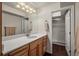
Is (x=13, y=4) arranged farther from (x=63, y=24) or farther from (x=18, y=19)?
(x=63, y=24)

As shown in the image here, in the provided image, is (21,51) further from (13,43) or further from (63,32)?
(63,32)

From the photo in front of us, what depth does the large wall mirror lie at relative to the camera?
110cm

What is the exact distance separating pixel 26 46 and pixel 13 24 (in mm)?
385

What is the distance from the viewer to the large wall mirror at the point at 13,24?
43.5 inches

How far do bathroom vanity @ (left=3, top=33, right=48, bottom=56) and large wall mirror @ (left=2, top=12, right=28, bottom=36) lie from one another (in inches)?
5.2

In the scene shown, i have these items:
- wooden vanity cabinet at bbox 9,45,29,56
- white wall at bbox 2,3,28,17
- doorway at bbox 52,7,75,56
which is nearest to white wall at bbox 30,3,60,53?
doorway at bbox 52,7,75,56

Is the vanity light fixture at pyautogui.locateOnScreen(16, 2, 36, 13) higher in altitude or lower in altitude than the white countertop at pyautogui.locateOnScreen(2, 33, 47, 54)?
higher

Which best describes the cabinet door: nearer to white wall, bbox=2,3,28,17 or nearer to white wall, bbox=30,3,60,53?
white wall, bbox=30,3,60,53

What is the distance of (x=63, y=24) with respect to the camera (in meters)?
1.36

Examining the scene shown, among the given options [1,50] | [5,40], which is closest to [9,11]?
[5,40]

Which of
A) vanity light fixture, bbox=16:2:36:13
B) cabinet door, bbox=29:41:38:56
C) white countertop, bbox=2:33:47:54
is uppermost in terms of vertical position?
vanity light fixture, bbox=16:2:36:13

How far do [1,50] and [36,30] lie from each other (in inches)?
23.9

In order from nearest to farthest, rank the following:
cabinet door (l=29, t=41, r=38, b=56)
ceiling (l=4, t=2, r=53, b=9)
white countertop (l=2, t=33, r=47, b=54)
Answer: white countertop (l=2, t=33, r=47, b=54) → ceiling (l=4, t=2, r=53, b=9) → cabinet door (l=29, t=41, r=38, b=56)

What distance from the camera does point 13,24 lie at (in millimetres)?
1186
